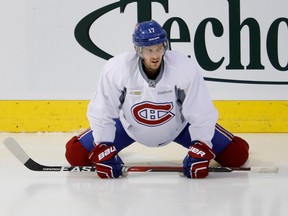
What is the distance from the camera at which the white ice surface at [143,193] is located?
7.91 feet

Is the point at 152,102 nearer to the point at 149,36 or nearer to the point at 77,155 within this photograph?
the point at 149,36

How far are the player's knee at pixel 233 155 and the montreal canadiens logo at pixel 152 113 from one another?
41cm

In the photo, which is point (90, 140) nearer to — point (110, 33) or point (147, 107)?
point (147, 107)

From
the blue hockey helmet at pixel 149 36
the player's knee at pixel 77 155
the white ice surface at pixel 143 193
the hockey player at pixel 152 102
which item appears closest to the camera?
the white ice surface at pixel 143 193

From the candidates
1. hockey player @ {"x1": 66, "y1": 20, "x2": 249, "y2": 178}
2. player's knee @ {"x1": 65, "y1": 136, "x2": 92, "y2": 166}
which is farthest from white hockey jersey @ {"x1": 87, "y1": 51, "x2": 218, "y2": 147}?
player's knee @ {"x1": 65, "y1": 136, "x2": 92, "y2": 166}

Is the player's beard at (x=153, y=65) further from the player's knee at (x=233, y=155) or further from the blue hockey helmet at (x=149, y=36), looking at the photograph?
the player's knee at (x=233, y=155)

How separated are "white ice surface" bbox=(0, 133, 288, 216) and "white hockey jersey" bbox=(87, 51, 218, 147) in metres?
0.23

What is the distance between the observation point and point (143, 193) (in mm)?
2695

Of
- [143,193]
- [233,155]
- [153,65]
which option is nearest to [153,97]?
[153,65]

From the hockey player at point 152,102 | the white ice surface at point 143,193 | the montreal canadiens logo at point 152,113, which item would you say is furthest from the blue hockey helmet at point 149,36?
the white ice surface at point 143,193

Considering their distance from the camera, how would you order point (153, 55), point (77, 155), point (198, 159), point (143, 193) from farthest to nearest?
point (77, 155)
point (198, 159)
point (153, 55)
point (143, 193)

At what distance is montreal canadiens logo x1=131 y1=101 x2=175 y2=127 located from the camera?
117 inches

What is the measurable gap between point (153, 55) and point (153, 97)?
222 mm

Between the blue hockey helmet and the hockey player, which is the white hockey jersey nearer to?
the hockey player
